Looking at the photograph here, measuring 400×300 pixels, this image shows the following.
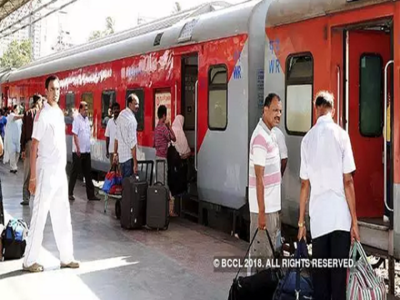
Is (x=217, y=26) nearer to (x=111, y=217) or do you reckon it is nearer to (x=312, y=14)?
(x=312, y=14)


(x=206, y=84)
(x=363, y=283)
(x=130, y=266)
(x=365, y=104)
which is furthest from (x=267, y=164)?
(x=206, y=84)

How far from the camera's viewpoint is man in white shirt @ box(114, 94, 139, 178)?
9.16 metres

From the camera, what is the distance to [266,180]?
5270mm

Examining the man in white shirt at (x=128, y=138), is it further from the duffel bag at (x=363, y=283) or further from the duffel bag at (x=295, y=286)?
the duffel bag at (x=363, y=283)

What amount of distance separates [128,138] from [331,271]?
522cm

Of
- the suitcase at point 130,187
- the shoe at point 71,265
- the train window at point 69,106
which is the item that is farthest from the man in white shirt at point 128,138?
the train window at point 69,106

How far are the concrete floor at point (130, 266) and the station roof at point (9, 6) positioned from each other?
49.0 ft

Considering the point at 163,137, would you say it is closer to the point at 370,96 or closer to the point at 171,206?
the point at 171,206

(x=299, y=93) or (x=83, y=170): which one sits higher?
(x=299, y=93)

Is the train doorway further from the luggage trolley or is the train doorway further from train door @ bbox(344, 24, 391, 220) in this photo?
the luggage trolley

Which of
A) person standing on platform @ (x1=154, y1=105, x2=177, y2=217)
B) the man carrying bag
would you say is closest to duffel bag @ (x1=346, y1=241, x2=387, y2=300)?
the man carrying bag

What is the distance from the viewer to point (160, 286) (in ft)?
19.7

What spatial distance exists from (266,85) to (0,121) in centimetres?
1357

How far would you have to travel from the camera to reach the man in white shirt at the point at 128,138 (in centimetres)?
916
